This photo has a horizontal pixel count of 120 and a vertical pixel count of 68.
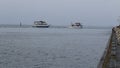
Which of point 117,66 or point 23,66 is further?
point 23,66

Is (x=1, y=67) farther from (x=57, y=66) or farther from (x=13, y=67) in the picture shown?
(x=57, y=66)

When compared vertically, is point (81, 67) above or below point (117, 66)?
below

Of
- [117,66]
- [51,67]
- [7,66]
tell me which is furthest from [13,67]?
[117,66]

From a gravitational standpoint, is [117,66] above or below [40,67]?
above

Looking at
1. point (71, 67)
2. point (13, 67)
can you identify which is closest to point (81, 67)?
point (71, 67)

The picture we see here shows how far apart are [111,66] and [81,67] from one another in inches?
444

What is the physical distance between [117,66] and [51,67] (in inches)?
446

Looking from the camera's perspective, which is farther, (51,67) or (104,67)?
(51,67)

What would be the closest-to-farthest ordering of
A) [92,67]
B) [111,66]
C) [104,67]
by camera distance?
[104,67]
[111,66]
[92,67]

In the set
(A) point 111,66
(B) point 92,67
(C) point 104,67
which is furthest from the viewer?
(B) point 92,67

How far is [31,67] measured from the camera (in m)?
29.9

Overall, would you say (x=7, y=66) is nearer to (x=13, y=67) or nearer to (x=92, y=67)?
(x=13, y=67)

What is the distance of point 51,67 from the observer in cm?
2962

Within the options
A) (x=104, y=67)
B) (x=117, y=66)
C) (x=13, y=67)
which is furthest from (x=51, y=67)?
(x=104, y=67)
